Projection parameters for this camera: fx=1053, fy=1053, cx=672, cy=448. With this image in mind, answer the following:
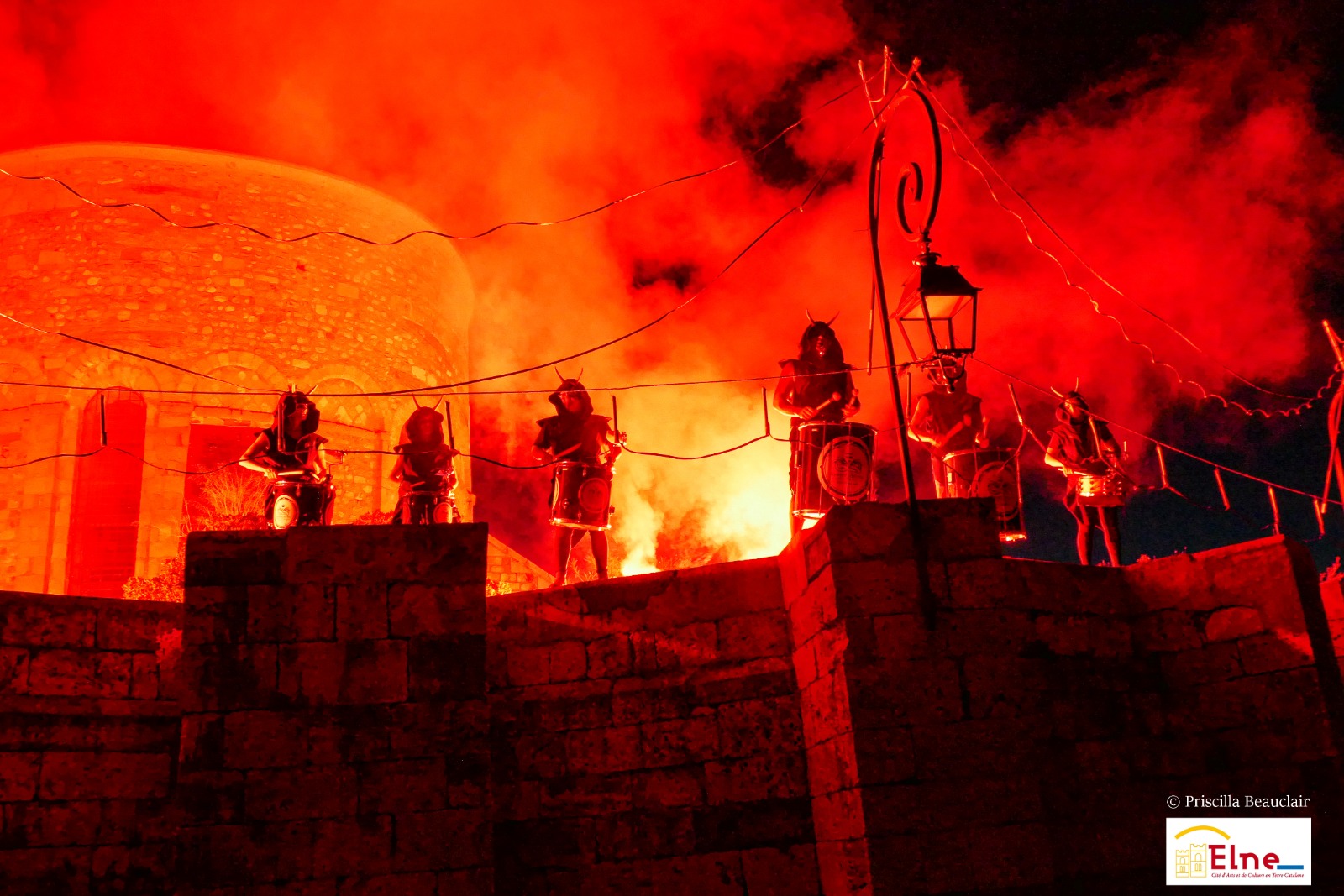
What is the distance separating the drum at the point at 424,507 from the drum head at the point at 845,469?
3035mm

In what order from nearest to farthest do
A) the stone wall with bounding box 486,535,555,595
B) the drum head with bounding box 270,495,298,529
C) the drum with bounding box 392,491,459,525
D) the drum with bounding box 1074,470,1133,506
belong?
the drum with bounding box 1074,470,1133,506, the drum head with bounding box 270,495,298,529, the drum with bounding box 392,491,459,525, the stone wall with bounding box 486,535,555,595

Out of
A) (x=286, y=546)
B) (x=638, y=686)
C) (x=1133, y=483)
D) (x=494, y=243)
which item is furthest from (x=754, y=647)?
(x=494, y=243)

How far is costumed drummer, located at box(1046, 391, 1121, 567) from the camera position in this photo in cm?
766

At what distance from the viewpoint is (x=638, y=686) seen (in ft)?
18.4

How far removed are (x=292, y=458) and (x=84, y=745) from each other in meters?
3.21

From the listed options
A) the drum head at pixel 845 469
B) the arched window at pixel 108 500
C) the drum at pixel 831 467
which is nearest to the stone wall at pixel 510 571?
the arched window at pixel 108 500

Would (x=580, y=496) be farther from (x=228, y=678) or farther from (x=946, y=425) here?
→ (x=228, y=678)

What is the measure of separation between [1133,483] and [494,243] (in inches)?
586

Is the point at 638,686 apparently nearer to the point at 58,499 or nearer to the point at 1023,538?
the point at 1023,538

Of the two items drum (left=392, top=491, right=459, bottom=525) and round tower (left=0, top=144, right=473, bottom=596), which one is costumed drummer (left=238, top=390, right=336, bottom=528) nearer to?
drum (left=392, top=491, right=459, bottom=525)

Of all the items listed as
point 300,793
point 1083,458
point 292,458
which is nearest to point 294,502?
point 292,458

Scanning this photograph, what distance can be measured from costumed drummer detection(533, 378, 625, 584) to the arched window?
9.27 meters

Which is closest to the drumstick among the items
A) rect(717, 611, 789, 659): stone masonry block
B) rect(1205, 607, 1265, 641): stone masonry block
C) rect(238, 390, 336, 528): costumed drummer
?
rect(717, 611, 789, 659): stone masonry block

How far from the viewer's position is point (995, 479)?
289 inches
